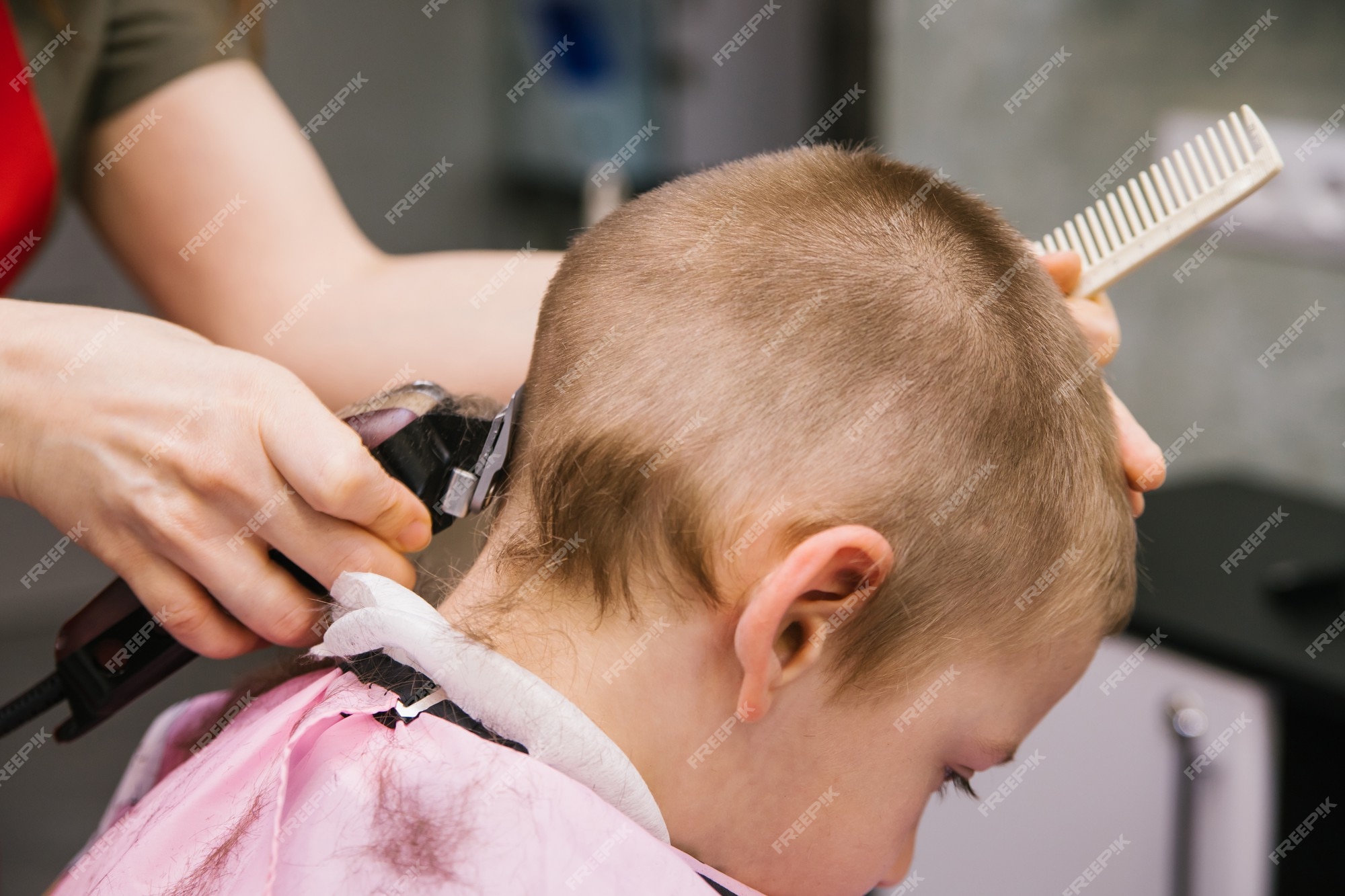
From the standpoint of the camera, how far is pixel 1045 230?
186cm

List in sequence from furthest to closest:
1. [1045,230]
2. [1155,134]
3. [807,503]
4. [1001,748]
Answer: [1045,230] → [1155,134] → [1001,748] → [807,503]

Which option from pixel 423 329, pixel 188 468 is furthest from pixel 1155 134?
pixel 188 468

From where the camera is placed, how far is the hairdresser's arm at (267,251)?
0.88 metres

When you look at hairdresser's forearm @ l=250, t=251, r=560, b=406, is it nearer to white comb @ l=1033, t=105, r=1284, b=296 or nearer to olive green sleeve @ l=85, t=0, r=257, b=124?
olive green sleeve @ l=85, t=0, r=257, b=124

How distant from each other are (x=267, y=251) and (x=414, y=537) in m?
0.41

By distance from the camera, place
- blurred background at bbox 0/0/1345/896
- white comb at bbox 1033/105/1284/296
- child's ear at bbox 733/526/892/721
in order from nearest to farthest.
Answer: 1. child's ear at bbox 733/526/892/721
2. white comb at bbox 1033/105/1284/296
3. blurred background at bbox 0/0/1345/896

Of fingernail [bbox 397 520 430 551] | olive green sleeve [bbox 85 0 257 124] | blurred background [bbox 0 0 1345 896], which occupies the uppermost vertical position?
Result: olive green sleeve [bbox 85 0 257 124]

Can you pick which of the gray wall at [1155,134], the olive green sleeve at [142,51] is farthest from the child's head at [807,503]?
the gray wall at [1155,134]

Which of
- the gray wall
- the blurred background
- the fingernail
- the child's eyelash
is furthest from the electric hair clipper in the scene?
the gray wall

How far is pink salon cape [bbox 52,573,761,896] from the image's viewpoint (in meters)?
0.54

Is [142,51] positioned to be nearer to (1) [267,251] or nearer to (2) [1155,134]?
(1) [267,251]

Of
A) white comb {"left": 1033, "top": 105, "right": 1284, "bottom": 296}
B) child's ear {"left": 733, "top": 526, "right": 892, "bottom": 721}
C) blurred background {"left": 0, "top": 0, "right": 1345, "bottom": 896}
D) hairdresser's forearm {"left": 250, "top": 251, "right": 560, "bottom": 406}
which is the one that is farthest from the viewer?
blurred background {"left": 0, "top": 0, "right": 1345, "bottom": 896}

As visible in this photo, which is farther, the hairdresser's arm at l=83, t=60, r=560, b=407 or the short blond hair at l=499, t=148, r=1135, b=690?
the hairdresser's arm at l=83, t=60, r=560, b=407

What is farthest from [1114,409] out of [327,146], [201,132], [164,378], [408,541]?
[327,146]
